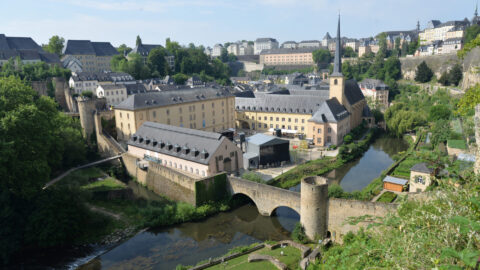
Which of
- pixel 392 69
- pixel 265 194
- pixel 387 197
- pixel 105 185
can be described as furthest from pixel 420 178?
pixel 392 69

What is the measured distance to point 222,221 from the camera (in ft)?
87.6

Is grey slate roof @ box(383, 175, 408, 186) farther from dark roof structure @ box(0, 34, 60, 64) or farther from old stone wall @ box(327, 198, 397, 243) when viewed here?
dark roof structure @ box(0, 34, 60, 64)

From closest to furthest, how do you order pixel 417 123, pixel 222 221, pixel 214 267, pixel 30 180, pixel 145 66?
pixel 214 267 → pixel 30 180 → pixel 222 221 → pixel 417 123 → pixel 145 66

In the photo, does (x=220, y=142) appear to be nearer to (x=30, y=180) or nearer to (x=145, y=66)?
(x=30, y=180)

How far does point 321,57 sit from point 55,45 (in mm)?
93442

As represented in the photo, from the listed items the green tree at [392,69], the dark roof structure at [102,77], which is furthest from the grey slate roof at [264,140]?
the green tree at [392,69]

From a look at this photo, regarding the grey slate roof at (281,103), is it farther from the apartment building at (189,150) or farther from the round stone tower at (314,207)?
the round stone tower at (314,207)

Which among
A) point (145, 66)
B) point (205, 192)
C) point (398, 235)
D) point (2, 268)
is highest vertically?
point (145, 66)

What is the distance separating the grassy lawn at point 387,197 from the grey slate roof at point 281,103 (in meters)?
24.6

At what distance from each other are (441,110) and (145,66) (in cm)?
6851

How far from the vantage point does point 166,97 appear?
46406mm

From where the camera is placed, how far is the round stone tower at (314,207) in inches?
865

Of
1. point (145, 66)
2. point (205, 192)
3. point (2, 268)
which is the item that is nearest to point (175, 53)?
point (145, 66)

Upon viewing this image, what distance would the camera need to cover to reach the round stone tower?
21969 mm
